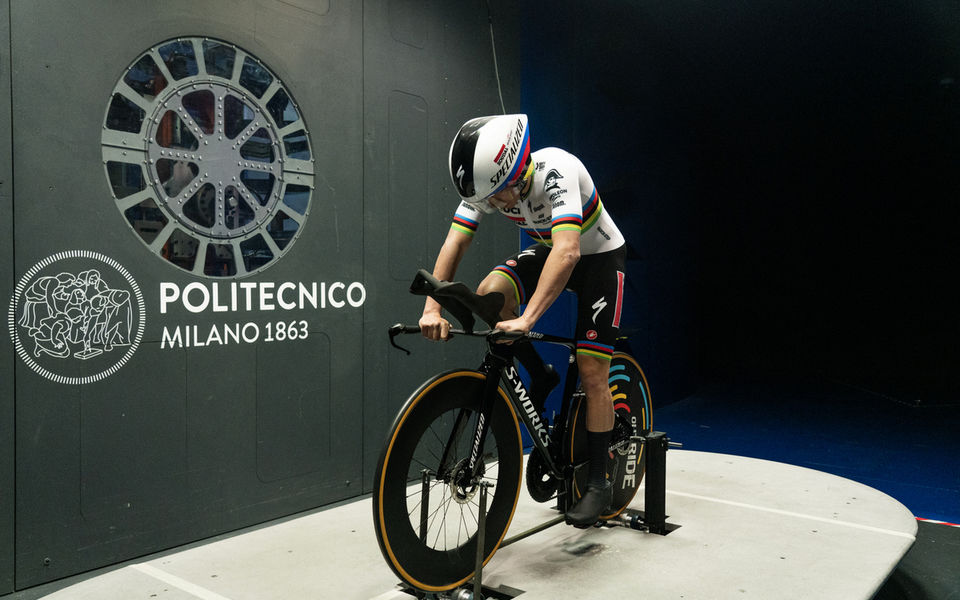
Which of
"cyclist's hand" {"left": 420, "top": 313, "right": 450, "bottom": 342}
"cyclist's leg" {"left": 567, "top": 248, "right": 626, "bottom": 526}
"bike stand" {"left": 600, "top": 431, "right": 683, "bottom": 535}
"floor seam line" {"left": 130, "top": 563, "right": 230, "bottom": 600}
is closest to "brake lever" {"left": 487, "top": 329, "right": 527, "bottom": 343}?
"cyclist's hand" {"left": 420, "top": 313, "right": 450, "bottom": 342}

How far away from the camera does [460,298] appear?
1.93 meters

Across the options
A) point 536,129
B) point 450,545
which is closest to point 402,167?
point 536,129

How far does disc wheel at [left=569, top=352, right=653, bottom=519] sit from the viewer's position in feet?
8.44

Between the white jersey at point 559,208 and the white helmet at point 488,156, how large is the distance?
17 centimetres

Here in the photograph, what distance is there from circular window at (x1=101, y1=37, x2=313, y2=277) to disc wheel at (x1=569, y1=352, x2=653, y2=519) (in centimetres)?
168

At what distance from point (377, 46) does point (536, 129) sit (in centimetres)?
153

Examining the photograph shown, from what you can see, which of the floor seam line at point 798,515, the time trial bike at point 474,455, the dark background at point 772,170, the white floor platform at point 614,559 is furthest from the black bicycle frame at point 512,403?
the dark background at point 772,170

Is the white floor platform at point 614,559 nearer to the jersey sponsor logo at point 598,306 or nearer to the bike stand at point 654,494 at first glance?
the bike stand at point 654,494

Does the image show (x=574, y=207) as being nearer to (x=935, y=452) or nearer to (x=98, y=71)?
(x=98, y=71)

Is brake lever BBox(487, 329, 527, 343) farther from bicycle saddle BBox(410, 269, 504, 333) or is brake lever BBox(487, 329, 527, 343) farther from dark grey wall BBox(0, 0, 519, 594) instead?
dark grey wall BBox(0, 0, 519, 594)

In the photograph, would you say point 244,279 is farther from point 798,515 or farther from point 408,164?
point 798,515

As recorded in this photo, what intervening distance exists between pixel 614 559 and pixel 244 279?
201 cm

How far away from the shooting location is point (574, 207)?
217cm

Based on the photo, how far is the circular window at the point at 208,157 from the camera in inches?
105
